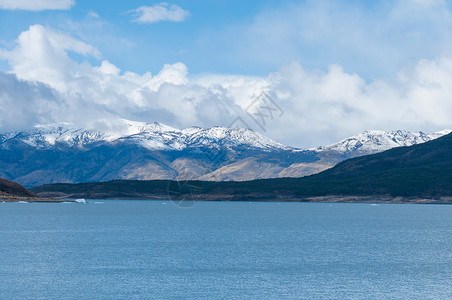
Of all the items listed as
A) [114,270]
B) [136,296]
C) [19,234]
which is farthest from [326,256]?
[19,234]

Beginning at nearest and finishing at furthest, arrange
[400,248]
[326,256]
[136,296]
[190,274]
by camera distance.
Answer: [136,296] → [190,274] → [326,256] → [400,248]

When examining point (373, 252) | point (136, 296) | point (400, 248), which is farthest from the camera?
point (400, 248)

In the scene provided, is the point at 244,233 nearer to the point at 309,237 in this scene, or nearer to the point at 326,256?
the point at 309,237

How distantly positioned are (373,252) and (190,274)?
3734 centimetres

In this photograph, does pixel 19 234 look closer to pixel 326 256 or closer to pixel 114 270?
pixel 114 270

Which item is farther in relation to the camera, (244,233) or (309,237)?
(244,233)

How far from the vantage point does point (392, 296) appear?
59.7 metres

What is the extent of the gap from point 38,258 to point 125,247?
738 inches

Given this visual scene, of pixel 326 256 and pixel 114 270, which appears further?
pixel 326 256

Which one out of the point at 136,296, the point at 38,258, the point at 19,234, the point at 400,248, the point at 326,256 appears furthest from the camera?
the point at 19,234

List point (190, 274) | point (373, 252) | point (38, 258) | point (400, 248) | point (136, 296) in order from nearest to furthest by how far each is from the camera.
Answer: point (136, 296) → point (190, 274) → point (38, 258) → point (373, 252) → point (400, 248)

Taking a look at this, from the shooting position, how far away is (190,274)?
7206 centimetres

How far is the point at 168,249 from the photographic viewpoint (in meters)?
97.3

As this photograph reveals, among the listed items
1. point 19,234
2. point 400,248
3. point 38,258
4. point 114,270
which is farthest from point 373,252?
point 19,234
